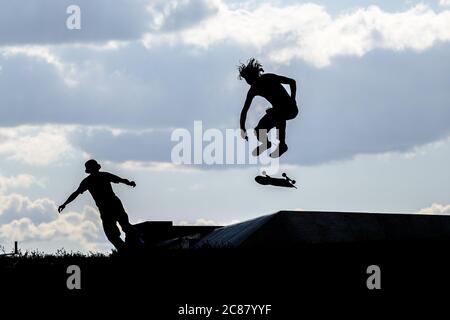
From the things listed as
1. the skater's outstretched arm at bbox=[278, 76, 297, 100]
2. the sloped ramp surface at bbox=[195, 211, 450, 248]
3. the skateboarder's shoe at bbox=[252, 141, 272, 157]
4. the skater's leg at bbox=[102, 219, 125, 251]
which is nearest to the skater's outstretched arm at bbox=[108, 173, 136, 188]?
the skater's leg at bbox=[102, 219, 125, 251]

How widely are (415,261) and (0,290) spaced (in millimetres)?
7761

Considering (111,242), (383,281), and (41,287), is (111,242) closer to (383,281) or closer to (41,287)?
(41,287)

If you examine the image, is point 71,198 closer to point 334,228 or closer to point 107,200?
point 107,200

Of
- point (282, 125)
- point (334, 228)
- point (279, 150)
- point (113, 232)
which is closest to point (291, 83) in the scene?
point (282, 125)

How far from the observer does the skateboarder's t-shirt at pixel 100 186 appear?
1927 cm

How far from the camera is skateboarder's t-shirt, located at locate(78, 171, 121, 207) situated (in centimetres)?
1927

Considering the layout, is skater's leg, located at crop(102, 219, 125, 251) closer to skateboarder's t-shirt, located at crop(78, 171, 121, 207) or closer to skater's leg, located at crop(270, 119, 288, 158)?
skateboarder's t-shirt, located at crop(78, 171, 121, 207)

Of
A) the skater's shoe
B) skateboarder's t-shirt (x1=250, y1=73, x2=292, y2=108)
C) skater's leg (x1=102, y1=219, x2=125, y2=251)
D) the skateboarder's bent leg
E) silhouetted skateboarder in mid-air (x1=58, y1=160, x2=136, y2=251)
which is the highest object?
skateboarder's t-shirt (x1=250, y1=73, x2=292, y2=108)

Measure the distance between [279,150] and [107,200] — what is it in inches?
174

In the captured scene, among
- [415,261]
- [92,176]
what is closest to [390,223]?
[415,261]

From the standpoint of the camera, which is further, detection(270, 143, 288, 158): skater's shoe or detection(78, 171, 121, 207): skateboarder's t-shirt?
detection(78, 171, 121, 207): skateboarder's t-shirt

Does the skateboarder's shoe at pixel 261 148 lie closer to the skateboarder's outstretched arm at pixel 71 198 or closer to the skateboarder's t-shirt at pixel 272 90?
the skateboarder's t-shirt at pixel 272 90

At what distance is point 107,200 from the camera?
1933cm

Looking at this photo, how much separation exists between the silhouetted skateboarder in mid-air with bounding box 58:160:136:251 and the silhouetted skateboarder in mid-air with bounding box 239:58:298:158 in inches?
145
